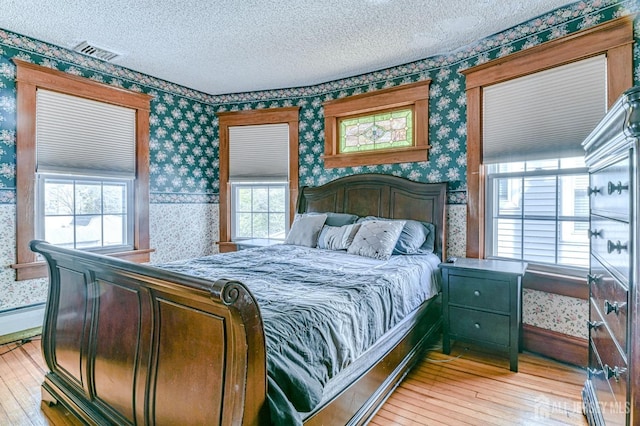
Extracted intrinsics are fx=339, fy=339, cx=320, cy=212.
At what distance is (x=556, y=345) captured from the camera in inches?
103

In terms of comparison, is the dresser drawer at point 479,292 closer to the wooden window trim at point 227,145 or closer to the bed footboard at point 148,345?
the bed footboard at point 148,345

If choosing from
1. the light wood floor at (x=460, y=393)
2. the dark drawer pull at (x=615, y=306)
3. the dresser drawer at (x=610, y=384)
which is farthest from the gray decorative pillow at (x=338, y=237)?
the dark drawer pull at (x=615, y=306)

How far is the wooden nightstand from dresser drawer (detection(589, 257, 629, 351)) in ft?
2.04

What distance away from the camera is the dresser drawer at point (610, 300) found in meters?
1.19

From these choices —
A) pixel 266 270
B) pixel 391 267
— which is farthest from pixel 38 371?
pixel 391 267

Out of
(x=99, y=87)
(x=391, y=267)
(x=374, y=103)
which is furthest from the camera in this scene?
(x=374, y=103)

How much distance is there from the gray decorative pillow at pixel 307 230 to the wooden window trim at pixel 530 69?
143 centimetres

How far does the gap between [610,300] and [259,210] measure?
12.3 ft

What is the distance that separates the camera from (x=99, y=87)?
3.50 meters

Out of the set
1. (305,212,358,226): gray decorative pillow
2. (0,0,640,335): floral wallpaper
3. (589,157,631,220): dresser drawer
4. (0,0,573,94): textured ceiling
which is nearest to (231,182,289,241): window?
(0,0,640,335): floral wallpaper

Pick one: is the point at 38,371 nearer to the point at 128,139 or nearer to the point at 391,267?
the point at 128,139

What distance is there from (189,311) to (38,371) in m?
2.12

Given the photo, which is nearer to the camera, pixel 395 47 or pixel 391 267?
pixel 391 267

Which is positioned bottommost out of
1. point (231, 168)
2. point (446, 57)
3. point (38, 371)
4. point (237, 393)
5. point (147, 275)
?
point (38, 371)
